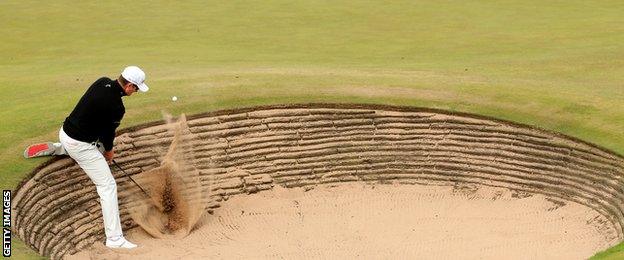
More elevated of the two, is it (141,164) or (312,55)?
(312,55)

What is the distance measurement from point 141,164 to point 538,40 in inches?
674

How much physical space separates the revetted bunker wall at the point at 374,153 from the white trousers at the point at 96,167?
1.86 meters

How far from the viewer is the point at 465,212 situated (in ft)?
61.6

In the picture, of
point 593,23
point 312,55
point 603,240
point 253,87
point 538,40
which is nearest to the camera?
point 603,240

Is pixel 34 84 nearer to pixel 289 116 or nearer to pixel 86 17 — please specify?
pixel 289 116

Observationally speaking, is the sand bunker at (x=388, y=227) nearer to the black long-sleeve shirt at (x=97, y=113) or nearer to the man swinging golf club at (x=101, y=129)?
the man swinging golf club at (x=101, y=129)

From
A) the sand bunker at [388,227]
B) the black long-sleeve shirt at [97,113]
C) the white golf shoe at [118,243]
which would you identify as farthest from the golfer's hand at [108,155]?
the sand bunker at [388,227]

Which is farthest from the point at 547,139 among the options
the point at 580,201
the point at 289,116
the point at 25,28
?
the point at 25,28

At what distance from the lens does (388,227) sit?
59.9 feet

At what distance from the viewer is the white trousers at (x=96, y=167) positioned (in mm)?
15773

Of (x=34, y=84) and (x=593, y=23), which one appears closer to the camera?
(x=34, y=84)

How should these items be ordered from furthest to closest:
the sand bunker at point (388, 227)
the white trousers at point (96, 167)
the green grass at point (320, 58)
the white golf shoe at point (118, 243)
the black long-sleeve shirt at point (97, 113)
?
the green grass at point (320, 58), the sand bunker at point (388, 227), the white golf shoe at point (118, 243), the white trousers at point (96, 167), the black long-sleeve shirt at point (97, 113)

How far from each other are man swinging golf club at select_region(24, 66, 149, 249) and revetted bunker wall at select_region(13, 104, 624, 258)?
6.17 ft

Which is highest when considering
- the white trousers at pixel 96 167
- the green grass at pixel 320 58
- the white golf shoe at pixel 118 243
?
the green grass at pixel 320 58
